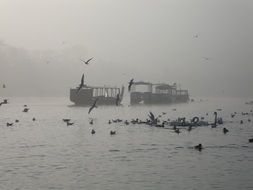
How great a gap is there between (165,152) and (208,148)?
24.3 feet

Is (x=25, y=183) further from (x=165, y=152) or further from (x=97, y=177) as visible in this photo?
(x=165, y=152)

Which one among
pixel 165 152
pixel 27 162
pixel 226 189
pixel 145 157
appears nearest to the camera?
pixel 226 189

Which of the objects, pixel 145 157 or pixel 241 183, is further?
pixel 145 157

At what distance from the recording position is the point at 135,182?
40969 millimetres

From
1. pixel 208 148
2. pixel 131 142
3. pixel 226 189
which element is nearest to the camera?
pixel 226 189

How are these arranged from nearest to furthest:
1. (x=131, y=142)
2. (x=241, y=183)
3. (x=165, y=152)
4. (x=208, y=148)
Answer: (x=241, y=183), (x=165, y=152), (x=208, y=148), (x=131, y=142)

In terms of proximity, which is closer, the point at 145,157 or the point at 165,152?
the point at 145,157

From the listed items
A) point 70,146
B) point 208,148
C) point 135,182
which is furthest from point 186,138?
point 135,182

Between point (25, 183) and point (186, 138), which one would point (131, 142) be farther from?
point (25, 183)

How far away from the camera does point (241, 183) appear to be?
41312 mm

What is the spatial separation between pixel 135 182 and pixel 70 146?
29.6 meters

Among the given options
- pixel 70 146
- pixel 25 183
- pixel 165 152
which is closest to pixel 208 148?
pixel 165 152

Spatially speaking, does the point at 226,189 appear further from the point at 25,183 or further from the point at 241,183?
the point at 25,183

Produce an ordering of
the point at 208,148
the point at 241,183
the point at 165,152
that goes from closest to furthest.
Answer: the point at 241,183, the point at 165,152, the point at 208,148
